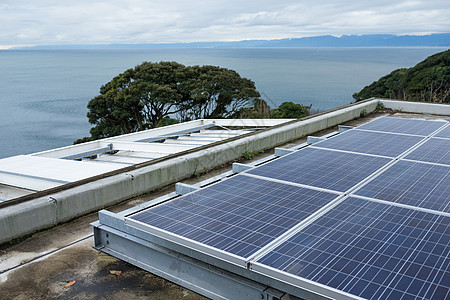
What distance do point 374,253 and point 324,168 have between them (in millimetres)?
3416

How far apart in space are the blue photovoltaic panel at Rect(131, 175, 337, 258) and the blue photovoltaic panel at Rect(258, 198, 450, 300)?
0.33m

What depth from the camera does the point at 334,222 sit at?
5.36 metres

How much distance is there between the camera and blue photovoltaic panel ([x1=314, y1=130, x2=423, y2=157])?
376 inches

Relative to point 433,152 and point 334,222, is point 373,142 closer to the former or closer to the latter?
point 433,152

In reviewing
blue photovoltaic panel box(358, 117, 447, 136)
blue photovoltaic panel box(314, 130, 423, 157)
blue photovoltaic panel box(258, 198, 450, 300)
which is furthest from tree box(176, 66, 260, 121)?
blue photovoltaic panel box(258, 198, 450, 300)

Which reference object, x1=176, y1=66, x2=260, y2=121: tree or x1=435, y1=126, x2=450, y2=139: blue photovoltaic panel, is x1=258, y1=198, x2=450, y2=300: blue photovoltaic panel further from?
x1=176, y1=66, x2=260, y2=121: tree

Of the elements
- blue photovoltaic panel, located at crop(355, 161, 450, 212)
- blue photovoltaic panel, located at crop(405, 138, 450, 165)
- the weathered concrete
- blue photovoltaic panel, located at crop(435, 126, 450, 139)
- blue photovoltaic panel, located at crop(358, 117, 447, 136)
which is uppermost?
blue photovoltaic panel, located at crop(358, 117, 447, 136)

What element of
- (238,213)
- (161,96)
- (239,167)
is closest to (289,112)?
(161,96)

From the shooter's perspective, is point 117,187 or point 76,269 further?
point 117,187

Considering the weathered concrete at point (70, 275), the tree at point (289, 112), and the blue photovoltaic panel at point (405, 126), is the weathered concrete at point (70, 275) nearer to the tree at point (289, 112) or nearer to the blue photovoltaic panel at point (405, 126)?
the blue photovoltaic panel at point (405, 126)

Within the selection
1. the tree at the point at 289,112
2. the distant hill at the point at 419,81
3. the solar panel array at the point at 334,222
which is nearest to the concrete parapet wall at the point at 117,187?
the solar panel array at the point at 334,222

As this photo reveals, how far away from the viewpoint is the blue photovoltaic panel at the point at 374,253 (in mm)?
3965

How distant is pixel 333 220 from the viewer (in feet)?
17.8

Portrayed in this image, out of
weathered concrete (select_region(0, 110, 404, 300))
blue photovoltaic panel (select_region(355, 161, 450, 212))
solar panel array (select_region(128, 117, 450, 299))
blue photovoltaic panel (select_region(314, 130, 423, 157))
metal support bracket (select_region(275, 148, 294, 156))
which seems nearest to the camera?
solar panel array (select_region(128, 117, 450, 299))
